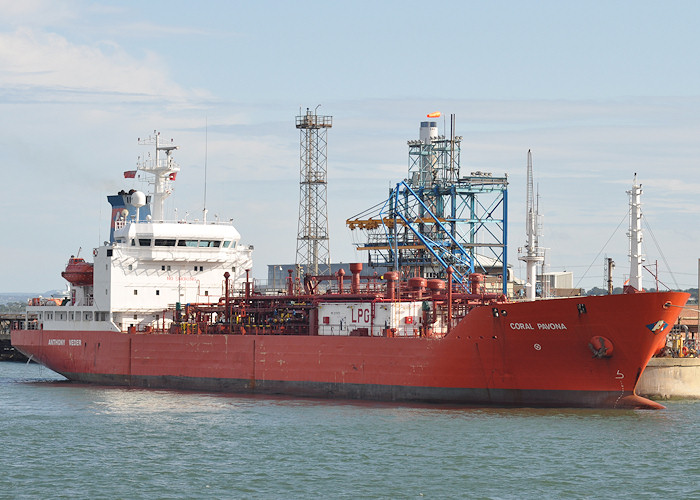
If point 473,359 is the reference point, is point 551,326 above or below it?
above

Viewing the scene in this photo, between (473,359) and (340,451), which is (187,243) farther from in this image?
(340,451)

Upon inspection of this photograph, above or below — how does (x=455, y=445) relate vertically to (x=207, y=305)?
below

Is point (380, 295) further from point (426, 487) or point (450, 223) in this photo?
point (450, 223)

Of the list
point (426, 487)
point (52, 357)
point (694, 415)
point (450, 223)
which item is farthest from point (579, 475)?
point (450, 223)

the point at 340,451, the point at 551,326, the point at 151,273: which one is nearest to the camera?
the point at 340,451

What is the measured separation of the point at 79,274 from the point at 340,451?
22.9 meters

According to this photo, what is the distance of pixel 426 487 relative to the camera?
2386cm

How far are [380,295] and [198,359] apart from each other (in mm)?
8310

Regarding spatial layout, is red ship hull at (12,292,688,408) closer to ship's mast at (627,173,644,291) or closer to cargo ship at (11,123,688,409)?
cargo ship at (11,123,688,409)

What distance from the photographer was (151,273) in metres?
44.7

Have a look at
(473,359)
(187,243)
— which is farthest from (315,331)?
(187,243)

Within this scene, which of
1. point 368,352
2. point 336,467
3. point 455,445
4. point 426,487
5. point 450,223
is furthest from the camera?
point 450,223

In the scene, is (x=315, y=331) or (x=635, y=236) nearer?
(x=315, y=331)

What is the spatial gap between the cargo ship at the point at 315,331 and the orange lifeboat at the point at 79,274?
98mm
